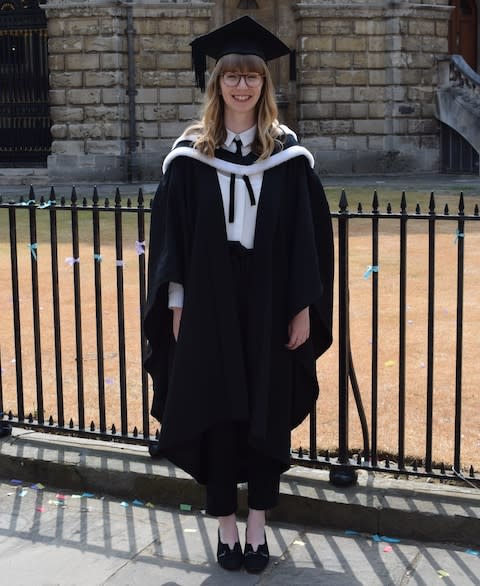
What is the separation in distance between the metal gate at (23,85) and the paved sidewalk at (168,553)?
1967 cm

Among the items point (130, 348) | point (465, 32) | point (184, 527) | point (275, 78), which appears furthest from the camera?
point (465, 32)

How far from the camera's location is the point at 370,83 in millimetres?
23531

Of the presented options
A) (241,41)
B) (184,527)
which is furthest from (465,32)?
(184,527)

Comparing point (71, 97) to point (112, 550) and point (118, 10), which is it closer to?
point (118, 10)

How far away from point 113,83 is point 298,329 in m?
19.3

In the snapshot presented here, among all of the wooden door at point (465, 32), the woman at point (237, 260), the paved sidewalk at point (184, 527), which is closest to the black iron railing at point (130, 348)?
the paved sidewalk at point (184, 527)

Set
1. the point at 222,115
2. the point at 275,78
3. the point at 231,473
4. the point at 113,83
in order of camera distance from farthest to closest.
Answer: the point at 275,78
the point at 113,83
the point at 231,473
the point at 222,115

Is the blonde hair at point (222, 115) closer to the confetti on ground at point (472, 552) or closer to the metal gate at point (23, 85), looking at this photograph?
the confetti on ground at point (472, 552)

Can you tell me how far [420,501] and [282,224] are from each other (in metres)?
1.39

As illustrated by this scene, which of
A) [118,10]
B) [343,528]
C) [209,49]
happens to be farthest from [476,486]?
[118,10]

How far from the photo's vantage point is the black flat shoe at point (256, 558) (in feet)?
13.5

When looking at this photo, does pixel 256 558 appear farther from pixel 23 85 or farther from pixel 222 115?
pixel 23 85

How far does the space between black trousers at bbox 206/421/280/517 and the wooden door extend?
81.8 feet

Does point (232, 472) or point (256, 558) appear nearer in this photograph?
point (256, 558)
